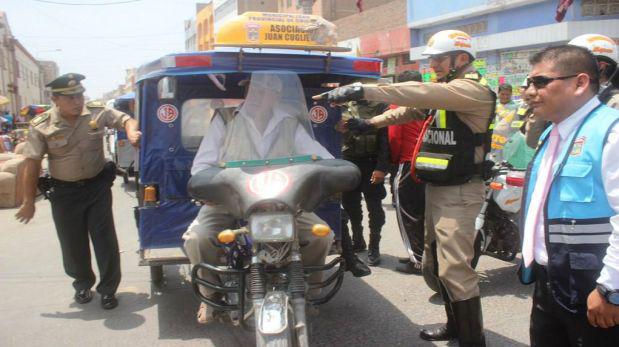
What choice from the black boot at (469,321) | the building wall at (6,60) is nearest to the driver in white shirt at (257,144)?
the black boot at (469,321)

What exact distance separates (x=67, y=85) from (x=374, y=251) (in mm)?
3375

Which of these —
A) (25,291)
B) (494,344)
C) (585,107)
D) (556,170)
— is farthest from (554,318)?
(25,291)

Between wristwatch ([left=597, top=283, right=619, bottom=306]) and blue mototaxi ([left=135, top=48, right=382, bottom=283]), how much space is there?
240cm

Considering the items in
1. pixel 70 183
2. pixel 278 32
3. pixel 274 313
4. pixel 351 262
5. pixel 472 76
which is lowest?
pixel 351 262

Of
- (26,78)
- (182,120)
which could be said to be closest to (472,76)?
(182,120)

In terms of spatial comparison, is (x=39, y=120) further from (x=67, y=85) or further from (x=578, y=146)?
(x=578, y=146)

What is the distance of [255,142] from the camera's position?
11.8 ft

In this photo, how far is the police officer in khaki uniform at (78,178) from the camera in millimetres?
4633

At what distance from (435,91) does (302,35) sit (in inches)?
51.7

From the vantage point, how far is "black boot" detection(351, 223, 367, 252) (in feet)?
20.1

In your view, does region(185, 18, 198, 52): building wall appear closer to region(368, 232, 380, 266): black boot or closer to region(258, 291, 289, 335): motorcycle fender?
region(368, 232, 380, 266): black boot

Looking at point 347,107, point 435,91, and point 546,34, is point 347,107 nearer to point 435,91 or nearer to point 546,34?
point 435,91

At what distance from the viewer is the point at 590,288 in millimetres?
2111

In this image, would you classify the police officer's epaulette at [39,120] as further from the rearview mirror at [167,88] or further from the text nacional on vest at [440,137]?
the text nacional on vest at [440,137]
